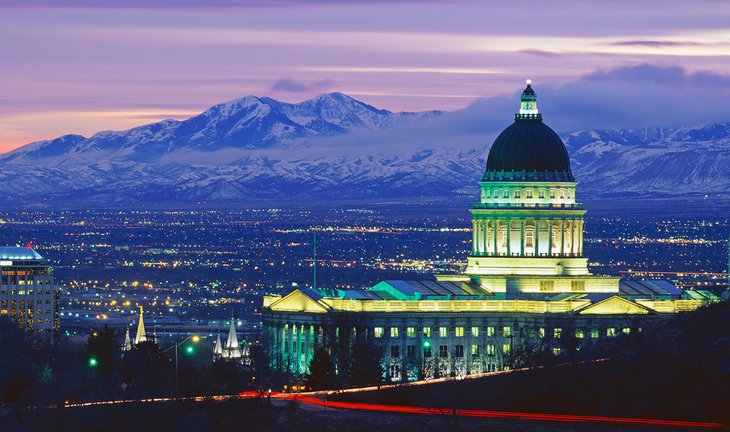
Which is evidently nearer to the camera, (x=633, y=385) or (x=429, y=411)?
(x=429, y=411)

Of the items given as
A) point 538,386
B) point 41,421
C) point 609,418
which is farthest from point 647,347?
point 41,421

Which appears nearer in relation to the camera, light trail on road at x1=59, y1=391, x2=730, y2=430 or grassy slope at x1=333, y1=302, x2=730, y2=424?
light trail on road at x1=59, y1=391, x2=730, y2=430

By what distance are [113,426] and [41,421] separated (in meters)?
4.12

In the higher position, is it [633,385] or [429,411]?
[633,385]

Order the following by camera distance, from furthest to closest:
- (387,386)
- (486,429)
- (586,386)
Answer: (387,386), (586,386), (486,429)

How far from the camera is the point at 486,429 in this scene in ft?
525

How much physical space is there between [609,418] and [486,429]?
23.1 ft

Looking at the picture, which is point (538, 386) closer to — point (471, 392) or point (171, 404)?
point (471, 392)

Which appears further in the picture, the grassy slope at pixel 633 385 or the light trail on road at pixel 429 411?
the grassy slope at pixel 633 385

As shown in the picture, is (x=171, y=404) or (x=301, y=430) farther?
(x=171, y=404)

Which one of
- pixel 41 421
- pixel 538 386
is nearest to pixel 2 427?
pixel 41 421

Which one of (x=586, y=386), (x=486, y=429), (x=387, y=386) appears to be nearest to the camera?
(x=486, y=429)

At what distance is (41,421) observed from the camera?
178 m

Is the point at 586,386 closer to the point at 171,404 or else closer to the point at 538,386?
the point at 538,386
